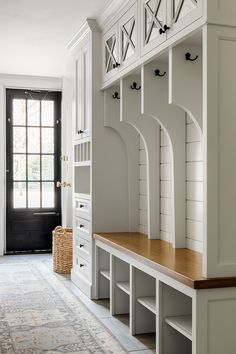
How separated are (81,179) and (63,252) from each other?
1000 millimetres

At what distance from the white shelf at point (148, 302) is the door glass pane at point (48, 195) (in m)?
4.15

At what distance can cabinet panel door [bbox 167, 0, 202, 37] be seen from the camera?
2865 mm

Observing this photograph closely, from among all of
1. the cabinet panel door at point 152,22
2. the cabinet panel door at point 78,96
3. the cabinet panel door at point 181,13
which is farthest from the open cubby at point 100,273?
the cabinet panel door at point 181,13

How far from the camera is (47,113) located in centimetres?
769

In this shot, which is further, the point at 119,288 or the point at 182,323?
the point at 119,288

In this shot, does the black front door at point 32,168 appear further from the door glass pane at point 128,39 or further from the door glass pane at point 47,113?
the door glass pane at point 128,39

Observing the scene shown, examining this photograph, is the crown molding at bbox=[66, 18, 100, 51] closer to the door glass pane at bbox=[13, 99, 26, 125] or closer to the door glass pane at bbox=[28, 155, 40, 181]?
the door glass pane at bbox=[13, 99, 26, 125]

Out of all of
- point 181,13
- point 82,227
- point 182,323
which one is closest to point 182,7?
point 181,13

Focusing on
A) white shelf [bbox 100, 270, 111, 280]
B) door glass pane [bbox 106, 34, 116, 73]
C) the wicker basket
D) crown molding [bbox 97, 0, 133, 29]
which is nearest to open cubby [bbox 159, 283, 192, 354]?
white shelf [bbox 100, 270, 111, 280]

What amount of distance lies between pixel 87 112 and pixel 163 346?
264 cm

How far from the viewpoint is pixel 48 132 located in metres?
7.70

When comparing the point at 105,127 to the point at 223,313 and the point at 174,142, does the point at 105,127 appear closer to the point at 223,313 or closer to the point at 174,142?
the point at 174,142

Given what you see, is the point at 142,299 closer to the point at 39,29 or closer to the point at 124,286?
the point at 124,286

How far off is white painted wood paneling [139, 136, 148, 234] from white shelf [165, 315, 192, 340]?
5.16 feet
